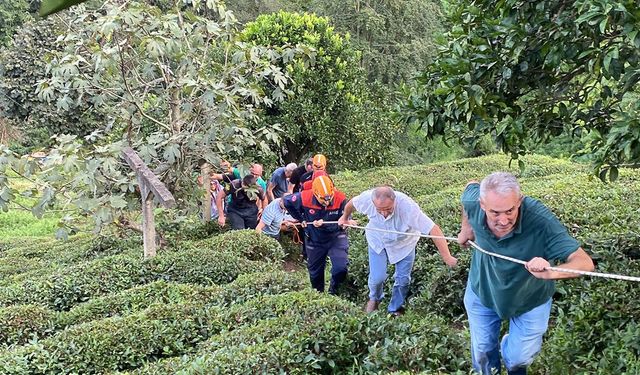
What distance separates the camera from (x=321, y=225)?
22.4 feet

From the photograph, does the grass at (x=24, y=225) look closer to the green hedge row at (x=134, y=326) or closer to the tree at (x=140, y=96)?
the tree at (x=140, y=96)

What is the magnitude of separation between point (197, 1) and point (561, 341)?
5.57m

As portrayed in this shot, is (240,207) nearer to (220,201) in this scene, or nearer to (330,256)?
(220,201)

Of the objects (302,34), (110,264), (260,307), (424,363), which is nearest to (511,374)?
(424,363)

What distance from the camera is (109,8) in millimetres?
7301

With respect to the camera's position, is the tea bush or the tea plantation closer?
the tea plantation

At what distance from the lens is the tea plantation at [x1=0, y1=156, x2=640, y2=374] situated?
423cm

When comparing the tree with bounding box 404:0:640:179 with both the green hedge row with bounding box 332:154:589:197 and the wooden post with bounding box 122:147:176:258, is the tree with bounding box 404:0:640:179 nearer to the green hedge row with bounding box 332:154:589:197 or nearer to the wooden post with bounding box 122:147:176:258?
the wooden post with bounding box 122:147:176:258

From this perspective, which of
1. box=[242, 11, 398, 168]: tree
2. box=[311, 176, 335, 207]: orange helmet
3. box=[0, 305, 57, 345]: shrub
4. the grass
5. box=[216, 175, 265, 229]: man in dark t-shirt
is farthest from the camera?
the grass

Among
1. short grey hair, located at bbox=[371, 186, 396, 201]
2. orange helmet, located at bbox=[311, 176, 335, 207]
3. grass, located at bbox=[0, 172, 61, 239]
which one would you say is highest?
short grey hair, located at bbox=[371, 186, 396, 201]

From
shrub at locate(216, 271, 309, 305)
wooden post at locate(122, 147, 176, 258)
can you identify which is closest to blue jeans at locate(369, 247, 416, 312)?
shrub at locate(216, 271, 309, 305)

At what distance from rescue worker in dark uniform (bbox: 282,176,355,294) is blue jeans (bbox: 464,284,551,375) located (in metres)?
2.80

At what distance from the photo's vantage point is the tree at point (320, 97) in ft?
40.9

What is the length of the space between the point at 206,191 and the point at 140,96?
1693 mm
